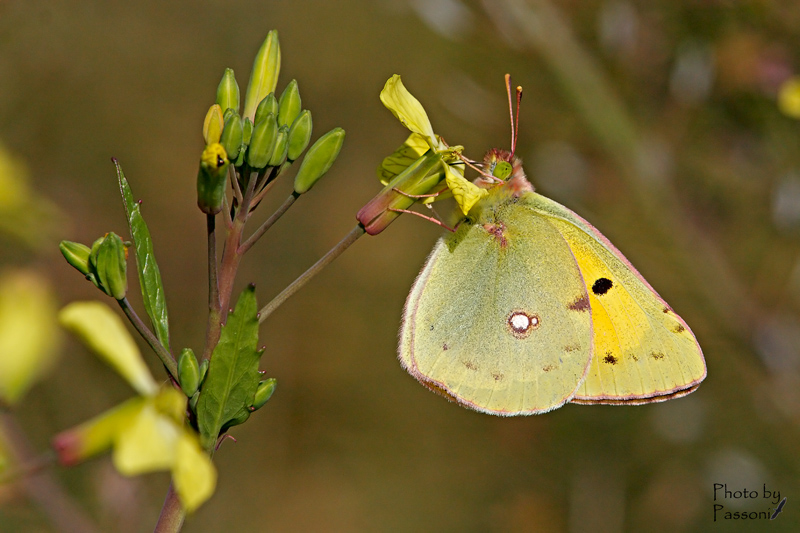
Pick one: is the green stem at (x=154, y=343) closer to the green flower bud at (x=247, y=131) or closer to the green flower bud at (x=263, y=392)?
the green flower bud at (x=263, y=392)

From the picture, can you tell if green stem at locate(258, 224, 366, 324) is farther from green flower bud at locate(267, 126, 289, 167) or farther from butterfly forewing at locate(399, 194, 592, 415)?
butterfly forewing at locate(399, 194, 592, 415)

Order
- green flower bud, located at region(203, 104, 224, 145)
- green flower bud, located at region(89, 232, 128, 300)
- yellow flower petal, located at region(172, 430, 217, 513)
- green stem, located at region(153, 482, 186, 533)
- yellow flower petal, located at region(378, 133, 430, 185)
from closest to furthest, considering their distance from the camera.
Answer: yellow flower petal, located at region(172, 430, 217, 513), green stem, located at region(153, 482, 186, 533), green flower bud, located at region(89, 232, 128, 300), green flower bud, located at region(203, 104, 224, 145), yellow flower petal, located at region(378, 133, 430, 185)

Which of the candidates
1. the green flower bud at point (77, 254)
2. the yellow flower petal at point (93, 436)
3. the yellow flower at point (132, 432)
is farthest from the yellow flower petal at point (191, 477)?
the green flower bud at point (77, 254)

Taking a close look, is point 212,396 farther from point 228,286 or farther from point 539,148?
point 539,148

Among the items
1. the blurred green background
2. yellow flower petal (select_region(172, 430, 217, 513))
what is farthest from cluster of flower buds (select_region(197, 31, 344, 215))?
the blurred green background

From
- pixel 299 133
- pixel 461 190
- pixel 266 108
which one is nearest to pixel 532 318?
pixel 461 190

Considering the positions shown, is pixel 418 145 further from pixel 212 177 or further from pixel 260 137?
pixel 212 177
